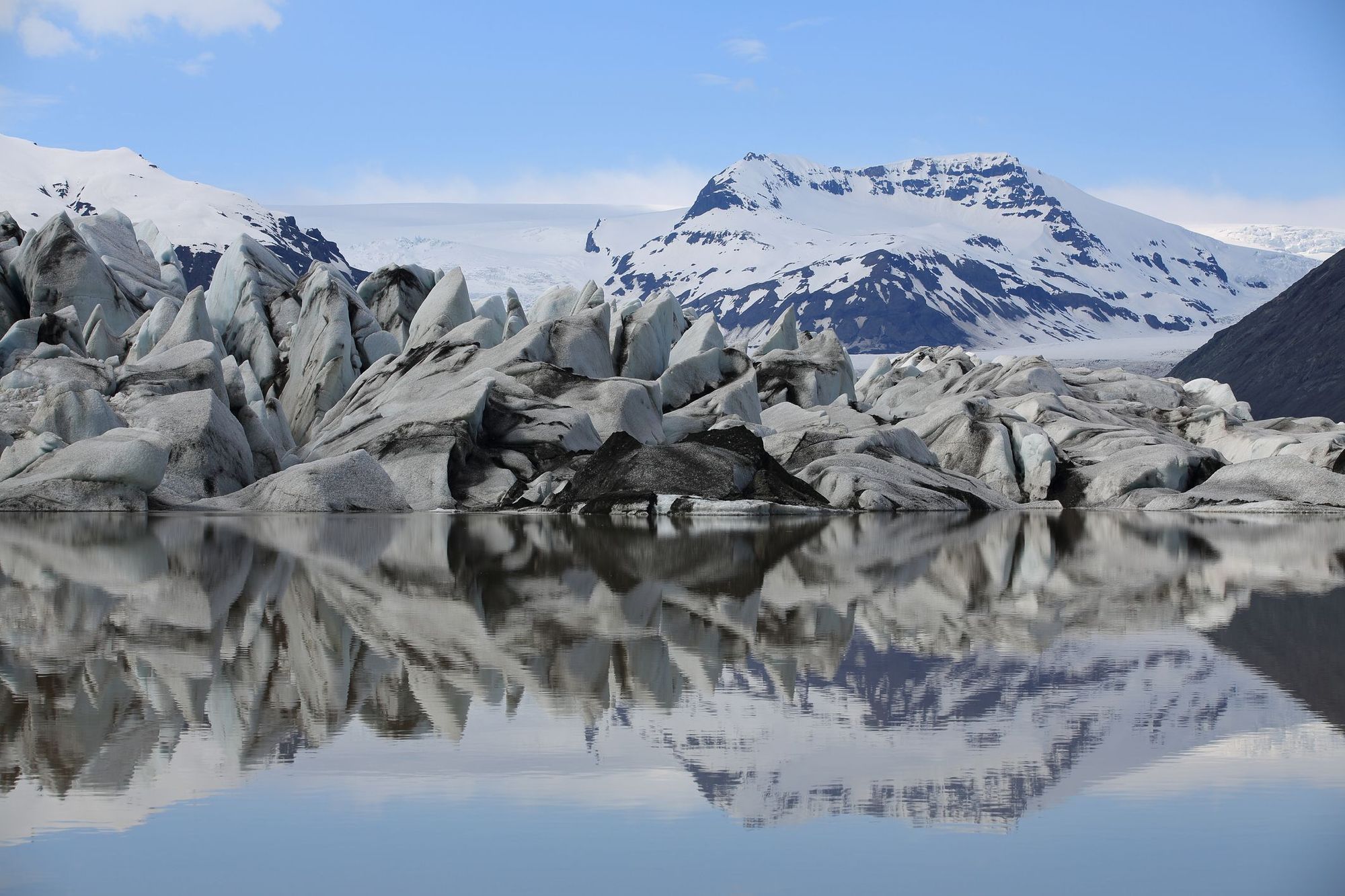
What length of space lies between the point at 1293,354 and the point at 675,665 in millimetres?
149450


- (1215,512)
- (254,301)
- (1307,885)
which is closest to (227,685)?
(1307,885)

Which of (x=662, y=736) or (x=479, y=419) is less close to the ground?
(x=662, y=736)

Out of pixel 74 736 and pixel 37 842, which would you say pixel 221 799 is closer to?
pixel 37 842

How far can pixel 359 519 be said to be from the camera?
2766 cm

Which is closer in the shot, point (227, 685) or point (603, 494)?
point (227, 685)

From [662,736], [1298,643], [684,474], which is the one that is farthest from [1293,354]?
[662,736]

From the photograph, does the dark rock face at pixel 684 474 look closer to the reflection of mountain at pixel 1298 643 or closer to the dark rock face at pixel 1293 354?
the reflection of mountain at pixel 1298 643

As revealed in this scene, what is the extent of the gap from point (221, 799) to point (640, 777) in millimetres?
1722

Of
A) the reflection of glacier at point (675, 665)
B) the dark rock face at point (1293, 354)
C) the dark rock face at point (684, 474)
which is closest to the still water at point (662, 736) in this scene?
the reflection of glacier at point (675, 665)

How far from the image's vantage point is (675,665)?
9.45 meters

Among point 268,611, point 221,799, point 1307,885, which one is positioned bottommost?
point 268,611

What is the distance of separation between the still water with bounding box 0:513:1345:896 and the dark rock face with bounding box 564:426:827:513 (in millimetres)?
15208

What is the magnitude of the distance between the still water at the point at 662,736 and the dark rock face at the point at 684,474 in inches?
599

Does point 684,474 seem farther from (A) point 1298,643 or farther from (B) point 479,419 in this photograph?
(A) point 1298,643
